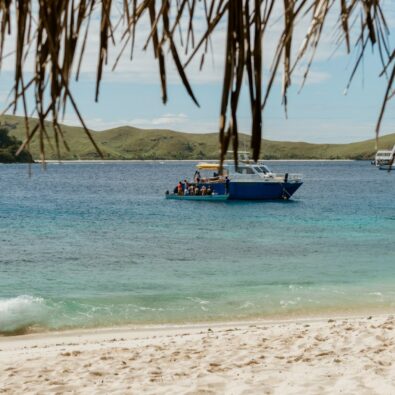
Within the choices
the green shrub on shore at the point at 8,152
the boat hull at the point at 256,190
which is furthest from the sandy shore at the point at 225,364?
the boat hull at the point at 256,190

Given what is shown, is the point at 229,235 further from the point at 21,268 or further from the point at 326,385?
the point at 326,385

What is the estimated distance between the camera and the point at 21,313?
1609cm

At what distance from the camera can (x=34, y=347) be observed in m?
12.2

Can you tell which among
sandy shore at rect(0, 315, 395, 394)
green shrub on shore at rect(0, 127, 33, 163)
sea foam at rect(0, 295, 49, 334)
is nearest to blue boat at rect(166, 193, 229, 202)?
green shrub on shore at rect(0, 127, 33, 163)

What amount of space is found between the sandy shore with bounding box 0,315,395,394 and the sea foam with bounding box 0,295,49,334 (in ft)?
7.43

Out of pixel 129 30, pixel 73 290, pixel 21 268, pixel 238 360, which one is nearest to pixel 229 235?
pixel 21 268

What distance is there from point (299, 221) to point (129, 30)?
1629 inches

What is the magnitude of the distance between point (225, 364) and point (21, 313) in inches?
327

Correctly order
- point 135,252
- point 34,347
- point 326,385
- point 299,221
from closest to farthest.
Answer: point 326,385 < point 34,347 < point 135,252 < point 299,221

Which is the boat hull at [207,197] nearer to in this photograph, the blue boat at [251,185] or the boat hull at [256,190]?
the blue boat at [251,185]

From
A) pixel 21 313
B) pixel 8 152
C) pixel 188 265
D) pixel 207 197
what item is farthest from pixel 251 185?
pixel 8 152

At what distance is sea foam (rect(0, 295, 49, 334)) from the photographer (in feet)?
48.1

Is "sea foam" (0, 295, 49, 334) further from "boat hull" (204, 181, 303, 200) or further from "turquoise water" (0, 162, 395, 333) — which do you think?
"boat hull" (204, 181, 303, 200)

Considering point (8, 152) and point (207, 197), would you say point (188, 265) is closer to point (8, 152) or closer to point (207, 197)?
point (8, 152)
